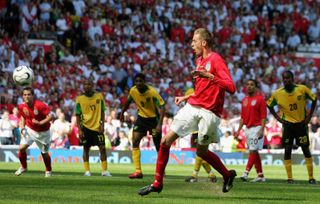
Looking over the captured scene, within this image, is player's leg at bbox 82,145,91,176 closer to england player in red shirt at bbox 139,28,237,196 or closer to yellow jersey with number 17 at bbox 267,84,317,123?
yellow jersey with number 17 at bbox 267,84,317,123

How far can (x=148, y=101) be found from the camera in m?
22.0

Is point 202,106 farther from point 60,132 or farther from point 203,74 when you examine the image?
point 60,132

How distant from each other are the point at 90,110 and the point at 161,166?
7881 millimetres

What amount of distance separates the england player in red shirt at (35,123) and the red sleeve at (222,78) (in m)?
6.32

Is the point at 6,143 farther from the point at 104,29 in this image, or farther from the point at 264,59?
the point at 264,59

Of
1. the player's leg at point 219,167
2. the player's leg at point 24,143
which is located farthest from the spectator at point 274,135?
the player's leg at point 219,167

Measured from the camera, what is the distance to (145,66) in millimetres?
38812

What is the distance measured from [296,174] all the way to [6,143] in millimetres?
11012

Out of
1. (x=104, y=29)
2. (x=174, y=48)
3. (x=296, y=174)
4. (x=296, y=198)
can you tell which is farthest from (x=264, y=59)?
(x=296, y=198)

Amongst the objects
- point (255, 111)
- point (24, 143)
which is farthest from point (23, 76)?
point (255, 111)

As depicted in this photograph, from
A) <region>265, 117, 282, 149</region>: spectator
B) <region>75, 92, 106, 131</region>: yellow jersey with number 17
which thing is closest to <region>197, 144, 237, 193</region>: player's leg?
<region>75, 92, 106, 131</region>: yellow jersey with number 17

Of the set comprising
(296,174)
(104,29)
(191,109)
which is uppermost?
(104,29)

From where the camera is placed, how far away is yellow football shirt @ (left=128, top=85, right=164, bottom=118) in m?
21.9

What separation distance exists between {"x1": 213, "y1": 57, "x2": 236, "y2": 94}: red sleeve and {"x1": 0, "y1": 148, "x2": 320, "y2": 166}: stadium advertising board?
1691cm
